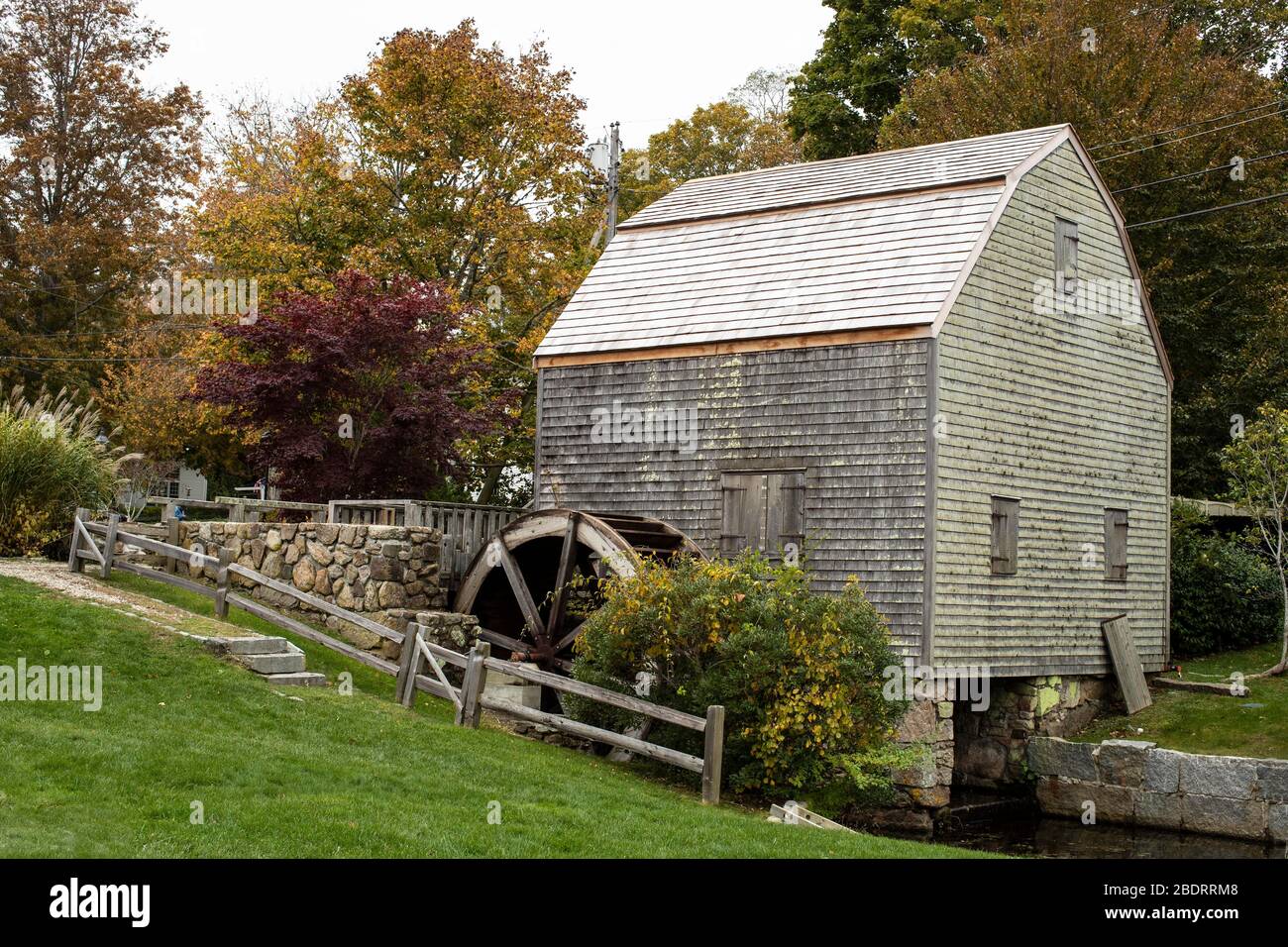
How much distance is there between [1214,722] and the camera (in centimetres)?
1867

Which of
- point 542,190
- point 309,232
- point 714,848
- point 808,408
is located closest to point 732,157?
point 542,190

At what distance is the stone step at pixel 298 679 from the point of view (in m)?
14.1

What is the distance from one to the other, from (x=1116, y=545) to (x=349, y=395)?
11260mm

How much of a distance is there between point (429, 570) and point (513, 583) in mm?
1126

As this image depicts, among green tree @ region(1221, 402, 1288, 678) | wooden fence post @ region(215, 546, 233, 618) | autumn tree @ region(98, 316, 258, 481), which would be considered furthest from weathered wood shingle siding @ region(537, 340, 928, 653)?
autumn tree @ region(98, 316, 258, 481)

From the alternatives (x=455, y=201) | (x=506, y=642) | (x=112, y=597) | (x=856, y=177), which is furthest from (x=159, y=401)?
(x=856, y=177)

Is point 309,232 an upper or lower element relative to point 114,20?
lower

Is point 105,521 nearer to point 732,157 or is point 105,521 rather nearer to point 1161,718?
point 1161,718

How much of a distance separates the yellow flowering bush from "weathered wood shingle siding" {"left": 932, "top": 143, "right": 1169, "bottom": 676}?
2.74 m

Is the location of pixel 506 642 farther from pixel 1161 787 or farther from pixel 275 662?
pixel 1161 787

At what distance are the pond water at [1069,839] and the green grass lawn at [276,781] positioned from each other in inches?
178

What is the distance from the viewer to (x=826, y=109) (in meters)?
36.0

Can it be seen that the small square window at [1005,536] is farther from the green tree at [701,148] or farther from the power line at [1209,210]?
the green tree at [701,148]

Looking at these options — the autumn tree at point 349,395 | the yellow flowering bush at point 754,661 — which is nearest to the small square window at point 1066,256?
the yellow flowering bush at point 754,661
